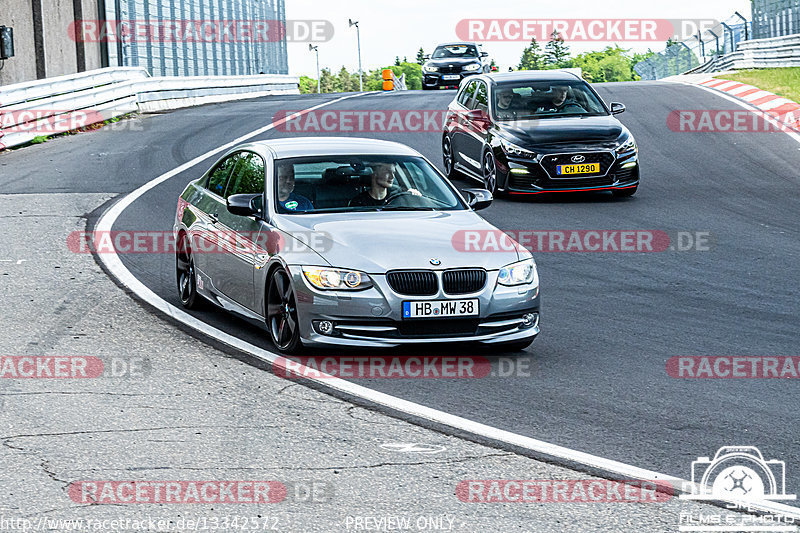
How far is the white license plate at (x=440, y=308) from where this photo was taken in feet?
25.8

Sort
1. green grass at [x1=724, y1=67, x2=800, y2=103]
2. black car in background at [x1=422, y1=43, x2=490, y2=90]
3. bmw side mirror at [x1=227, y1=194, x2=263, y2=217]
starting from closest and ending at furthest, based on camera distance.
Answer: bmw side mirror at [x1=227, y1=194, x2=263, y2=217] → green grass at [x1=724, y1=67, x2=800, y2=103] → black car in background at [x1=422, y1=43, x2=490, y2=90]

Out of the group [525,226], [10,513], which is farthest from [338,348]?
[525,226]

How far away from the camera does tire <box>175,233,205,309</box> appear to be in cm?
987

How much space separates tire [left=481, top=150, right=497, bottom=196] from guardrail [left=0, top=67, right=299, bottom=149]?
32.4ft

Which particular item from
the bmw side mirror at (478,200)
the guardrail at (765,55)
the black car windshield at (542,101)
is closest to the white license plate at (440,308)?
the bmw side mirror at (478,200)

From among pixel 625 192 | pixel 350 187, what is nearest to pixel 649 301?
pixel 350 187

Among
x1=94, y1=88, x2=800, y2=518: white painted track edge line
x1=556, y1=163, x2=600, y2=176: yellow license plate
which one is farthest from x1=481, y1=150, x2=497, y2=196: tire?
x1=94, y1=88, x2=800, y2=518: white painted track edge line

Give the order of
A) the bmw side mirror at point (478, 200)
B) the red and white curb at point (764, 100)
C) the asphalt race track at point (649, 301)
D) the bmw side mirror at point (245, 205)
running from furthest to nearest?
the red and white curb at point (764, 100)
the bmw side mirror at point (478, 200)
the bmw side mirror at point (245, 205)
the asphalt race track at point (649, 301)

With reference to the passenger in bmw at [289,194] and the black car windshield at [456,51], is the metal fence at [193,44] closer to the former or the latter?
the black car windshield at [456,51]

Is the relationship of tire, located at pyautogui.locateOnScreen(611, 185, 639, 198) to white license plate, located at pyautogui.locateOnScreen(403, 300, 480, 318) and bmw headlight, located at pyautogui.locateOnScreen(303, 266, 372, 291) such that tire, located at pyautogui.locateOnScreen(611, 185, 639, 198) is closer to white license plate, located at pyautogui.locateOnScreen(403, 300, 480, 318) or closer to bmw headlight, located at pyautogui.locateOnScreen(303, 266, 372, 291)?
white license plate, located at pyautogui.locateOnScreen(403, 300, 480, 318)

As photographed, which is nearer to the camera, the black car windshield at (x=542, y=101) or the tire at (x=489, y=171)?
the tire at (x=489, y=171)

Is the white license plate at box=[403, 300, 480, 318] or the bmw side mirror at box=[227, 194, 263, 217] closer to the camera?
the white license plate at box=[403, 300, 480, 318]

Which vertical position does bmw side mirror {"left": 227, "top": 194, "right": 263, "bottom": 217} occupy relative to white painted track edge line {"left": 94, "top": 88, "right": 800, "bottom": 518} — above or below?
above

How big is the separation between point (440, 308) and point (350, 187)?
1626 millimetres
